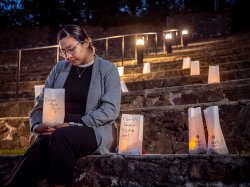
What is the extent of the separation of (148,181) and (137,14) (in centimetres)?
1475

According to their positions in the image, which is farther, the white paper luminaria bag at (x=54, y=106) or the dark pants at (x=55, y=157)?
the white paper luminaria bag at (x=54, y=106)

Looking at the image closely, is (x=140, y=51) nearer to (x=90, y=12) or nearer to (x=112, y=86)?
(x=112, y=86)

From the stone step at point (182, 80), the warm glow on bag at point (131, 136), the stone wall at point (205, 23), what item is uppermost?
the stone wall at point (205, 23)

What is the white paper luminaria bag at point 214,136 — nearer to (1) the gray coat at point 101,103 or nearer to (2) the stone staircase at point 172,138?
(2) the stone staircase at point 172,138

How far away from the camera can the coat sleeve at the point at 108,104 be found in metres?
2.19

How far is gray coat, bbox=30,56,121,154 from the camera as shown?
86.7 inches

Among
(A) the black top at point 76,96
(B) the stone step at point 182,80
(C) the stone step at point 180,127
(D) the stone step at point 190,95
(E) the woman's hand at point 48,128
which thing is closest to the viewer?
(E) the woman's hand at point 48,128

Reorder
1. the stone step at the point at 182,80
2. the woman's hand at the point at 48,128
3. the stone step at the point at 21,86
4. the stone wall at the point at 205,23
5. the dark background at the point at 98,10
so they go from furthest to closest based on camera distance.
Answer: the dark background at the point at 98,10
the stone wall at the point at 205,23
the stone step at the point at 21,86
the stone step at the point at 182,80
the woman's hand at the point at 48,128

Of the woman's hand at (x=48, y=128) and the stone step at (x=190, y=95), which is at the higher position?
the stone step at (x=190, y=95)

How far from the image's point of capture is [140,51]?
22.9 ft

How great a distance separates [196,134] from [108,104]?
26.3 inches

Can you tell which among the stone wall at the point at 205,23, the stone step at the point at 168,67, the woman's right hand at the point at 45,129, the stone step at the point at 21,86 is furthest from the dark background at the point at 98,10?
A: the woman's right hand at the point at 45,129

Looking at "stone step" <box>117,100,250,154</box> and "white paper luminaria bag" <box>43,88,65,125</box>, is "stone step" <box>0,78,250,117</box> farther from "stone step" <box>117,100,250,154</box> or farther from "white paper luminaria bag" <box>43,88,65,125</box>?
"white paper luminaria bag" <box>43,88,65,125</box>

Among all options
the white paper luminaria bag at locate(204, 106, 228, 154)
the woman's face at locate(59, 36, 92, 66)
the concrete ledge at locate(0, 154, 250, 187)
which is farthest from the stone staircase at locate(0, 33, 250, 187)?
the woman's face at locate(59, 36, 92, 66)
